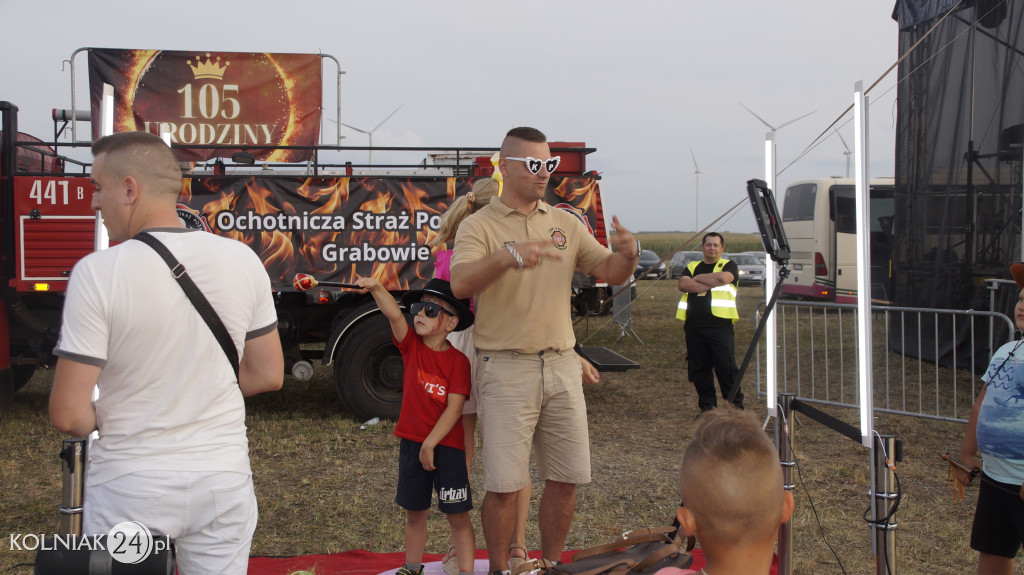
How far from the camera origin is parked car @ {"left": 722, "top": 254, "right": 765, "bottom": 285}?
25344mm

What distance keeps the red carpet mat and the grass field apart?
18 centimetres

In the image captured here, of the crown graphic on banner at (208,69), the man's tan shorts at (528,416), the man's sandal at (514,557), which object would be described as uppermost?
the crown graphic on banner at (208,69)

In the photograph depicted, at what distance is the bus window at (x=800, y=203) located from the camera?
18.2 meters

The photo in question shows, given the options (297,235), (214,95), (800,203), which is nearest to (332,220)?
(297,235)

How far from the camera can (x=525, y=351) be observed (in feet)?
10.4

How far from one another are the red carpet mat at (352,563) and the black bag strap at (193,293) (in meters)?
2.05

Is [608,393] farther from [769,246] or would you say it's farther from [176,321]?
[176,321]

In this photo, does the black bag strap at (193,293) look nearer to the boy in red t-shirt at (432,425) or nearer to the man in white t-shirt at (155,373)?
the man in white t-shirt at (155,373)

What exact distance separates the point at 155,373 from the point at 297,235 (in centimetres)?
473

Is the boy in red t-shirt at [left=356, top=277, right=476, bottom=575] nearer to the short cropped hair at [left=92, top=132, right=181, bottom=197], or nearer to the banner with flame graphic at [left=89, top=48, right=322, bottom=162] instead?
the short cropped hair at [left=92, top=132, right=181, bottom=197]

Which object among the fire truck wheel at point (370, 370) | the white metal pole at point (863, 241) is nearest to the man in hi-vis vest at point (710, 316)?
the fire truck wheel at point (370, 370)

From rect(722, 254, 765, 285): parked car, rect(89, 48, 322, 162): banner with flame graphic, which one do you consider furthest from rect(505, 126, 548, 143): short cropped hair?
rect(722, 254, 765, 285): parked car

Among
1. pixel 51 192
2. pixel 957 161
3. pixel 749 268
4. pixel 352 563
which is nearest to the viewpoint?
pixel 352 563

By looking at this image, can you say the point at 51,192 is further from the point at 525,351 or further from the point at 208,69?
the point at 525,351
